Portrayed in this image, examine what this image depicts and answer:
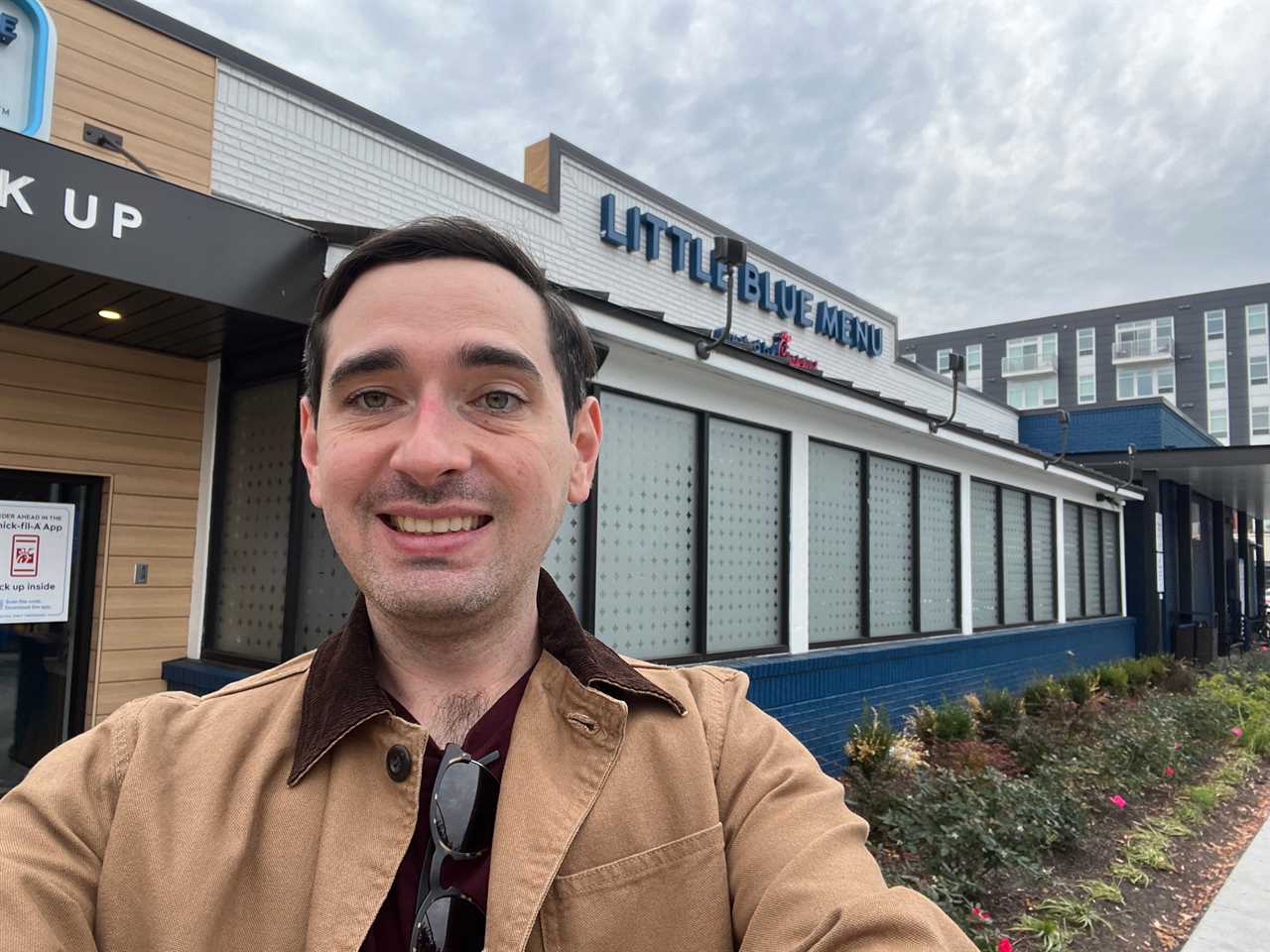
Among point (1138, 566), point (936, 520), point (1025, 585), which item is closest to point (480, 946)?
point (936, 520)

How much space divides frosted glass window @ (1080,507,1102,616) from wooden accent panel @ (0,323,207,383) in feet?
43.8

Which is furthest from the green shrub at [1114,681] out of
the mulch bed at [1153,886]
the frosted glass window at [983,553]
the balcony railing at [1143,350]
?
the balcony railing at [1143,350]

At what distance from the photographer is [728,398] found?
6.17m

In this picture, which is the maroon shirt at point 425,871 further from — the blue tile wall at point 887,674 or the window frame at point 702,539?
the blue tile wall at point 887,674

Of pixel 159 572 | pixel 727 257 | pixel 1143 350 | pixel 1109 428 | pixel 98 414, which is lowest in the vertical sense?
pixel 159 572

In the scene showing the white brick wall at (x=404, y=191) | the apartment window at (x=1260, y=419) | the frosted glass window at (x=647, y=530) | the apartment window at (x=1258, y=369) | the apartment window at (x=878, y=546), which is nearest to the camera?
the frosted glass window at (x=647, y=530)

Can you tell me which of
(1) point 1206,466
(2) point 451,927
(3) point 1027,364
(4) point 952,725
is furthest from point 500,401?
(3) point 1027,364

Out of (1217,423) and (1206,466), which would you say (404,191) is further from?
(1217,423)

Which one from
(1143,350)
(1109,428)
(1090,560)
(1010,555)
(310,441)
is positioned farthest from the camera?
(1143,350)

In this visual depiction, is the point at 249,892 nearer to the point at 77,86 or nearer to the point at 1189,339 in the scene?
the point at 77,86

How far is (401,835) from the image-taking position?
1.14m

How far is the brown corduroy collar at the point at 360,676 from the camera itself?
1.22 m

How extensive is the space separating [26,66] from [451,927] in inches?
204

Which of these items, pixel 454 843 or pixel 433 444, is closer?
pixel 454 843
